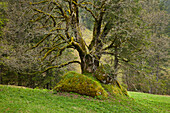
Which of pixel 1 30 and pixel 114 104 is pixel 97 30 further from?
pixel 1 30

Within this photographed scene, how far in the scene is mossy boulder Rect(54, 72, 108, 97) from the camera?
888cm

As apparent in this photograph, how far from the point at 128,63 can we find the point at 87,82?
365 centimetres

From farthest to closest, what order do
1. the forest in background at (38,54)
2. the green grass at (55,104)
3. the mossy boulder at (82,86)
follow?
the forest in background at (38,54) < the mossy boulder at (82,86) < the green grass at (55,104)

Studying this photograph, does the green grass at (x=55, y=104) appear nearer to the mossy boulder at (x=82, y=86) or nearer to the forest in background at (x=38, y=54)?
the mossy boulder at (x=82, y=86)

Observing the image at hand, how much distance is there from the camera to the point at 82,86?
360 inches

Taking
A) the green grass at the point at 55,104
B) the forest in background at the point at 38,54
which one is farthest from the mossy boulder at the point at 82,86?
the forest in background at the point at 38,54

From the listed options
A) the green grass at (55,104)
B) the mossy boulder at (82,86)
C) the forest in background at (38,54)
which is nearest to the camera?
the green grass at (55,104)

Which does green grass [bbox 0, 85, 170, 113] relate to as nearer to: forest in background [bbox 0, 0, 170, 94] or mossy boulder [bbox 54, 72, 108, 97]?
mossy boulder [bbox 54, 72, 108, 97]

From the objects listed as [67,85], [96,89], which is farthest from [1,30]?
[96,89]

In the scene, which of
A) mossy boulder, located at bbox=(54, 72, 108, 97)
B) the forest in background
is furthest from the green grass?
the forest in background

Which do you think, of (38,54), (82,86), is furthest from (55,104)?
(38,54)

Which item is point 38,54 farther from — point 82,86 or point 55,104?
point 55,104

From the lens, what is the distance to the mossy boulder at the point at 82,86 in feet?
29.1

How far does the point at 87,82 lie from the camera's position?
9195 millimetres
